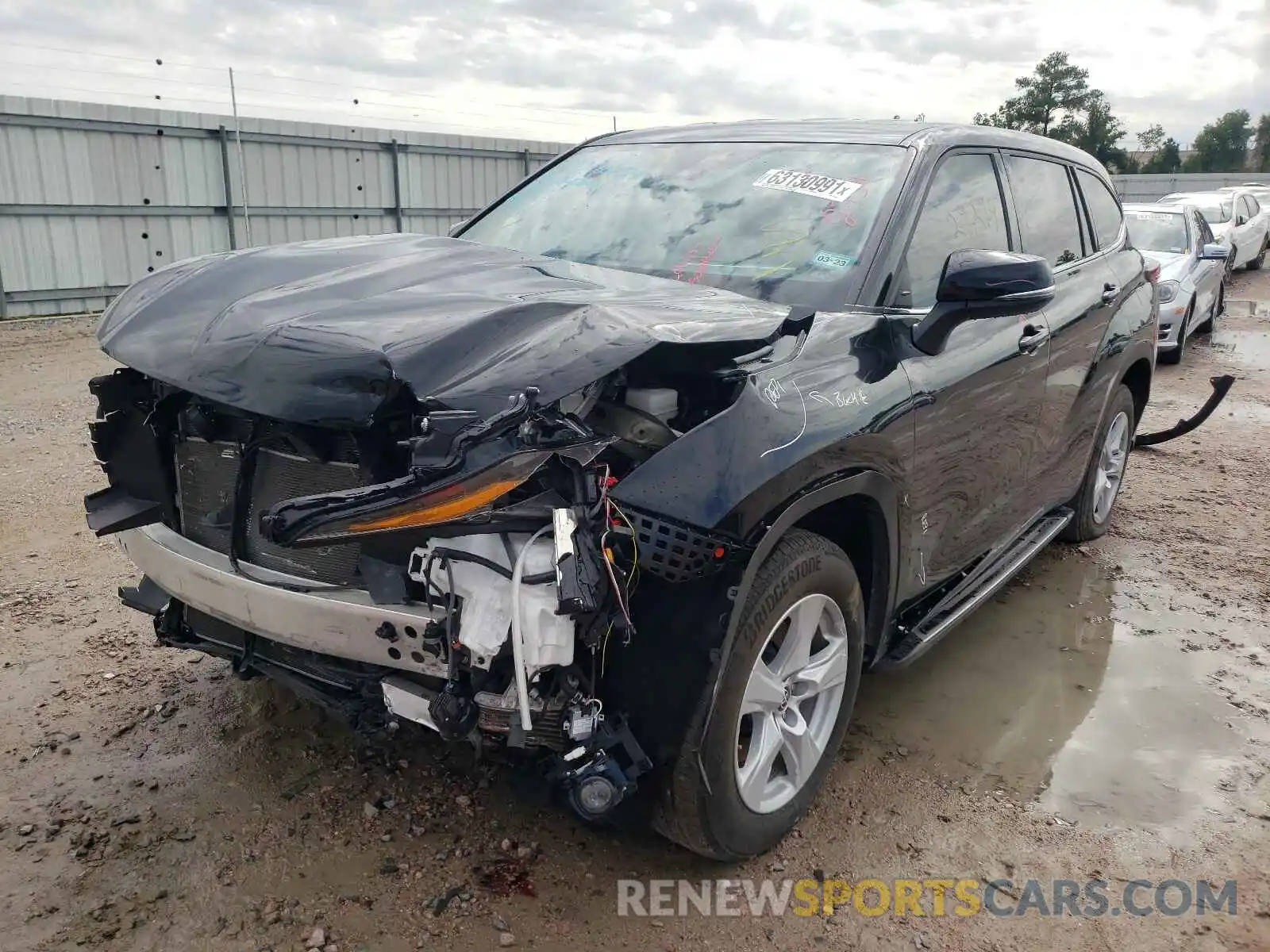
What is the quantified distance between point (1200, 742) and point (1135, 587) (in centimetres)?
149

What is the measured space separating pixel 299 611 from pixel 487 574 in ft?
1.65

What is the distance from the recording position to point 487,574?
215cm

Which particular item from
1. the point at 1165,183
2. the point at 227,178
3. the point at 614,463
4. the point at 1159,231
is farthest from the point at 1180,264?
the point at 1165,183

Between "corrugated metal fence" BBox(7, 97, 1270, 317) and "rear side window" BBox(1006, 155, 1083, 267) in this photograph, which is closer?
"rear side window" BBox(1006, 155, 1083, 267)

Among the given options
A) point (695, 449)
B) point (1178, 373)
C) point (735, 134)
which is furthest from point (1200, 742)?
point (1178, 373)

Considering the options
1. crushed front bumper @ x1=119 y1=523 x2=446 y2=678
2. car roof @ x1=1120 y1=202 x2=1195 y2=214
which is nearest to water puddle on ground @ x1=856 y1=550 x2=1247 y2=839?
crushed front bumper @ x1=119 y1=523 x2=446 y2=678

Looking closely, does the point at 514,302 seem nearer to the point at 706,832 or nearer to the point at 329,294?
the point at 329,294

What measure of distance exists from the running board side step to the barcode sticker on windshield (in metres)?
1.45

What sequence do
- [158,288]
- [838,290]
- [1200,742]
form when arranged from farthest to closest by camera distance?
[1200,742], [838,290], [158,288]

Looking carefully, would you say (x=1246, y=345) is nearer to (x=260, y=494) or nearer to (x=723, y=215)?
(x=723, y=215)

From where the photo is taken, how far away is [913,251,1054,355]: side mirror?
9.08 ft

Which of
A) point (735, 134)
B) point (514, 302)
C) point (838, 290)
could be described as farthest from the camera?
A: point (735, 134)

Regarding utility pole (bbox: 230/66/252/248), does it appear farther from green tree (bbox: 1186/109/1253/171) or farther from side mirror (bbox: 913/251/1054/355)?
green tree (bbox: 1186/109/1253/171)

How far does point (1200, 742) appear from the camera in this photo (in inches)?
137
